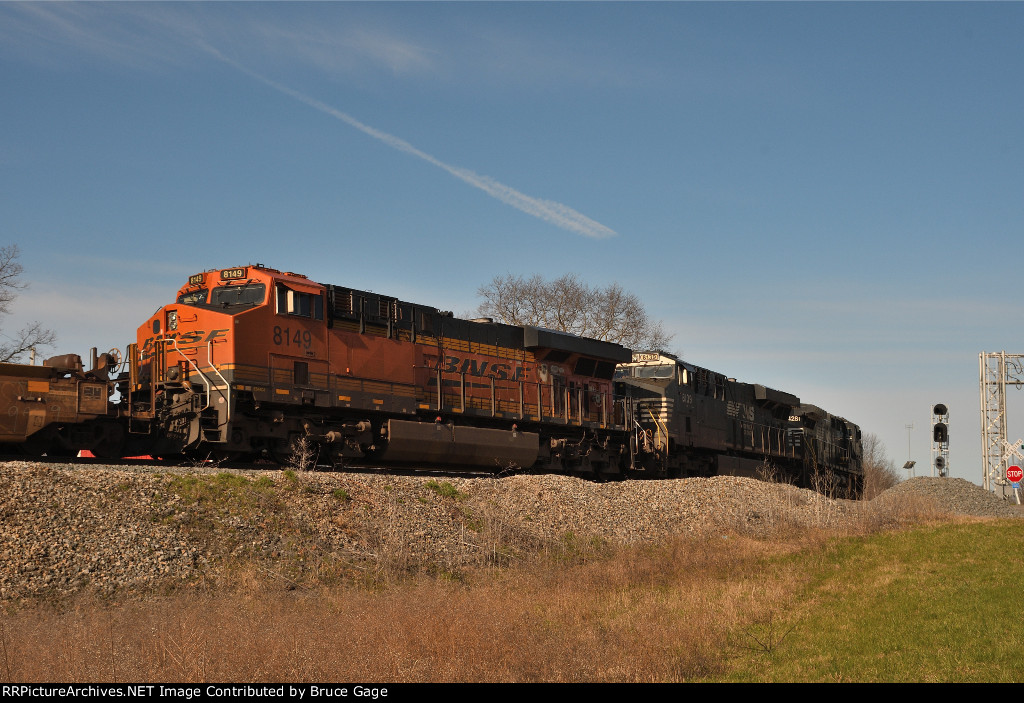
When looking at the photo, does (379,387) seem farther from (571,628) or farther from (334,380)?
(571,628)

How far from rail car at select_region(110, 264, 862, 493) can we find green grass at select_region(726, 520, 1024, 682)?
8277mm

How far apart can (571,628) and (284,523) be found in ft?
15.0

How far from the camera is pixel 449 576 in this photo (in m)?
13.1

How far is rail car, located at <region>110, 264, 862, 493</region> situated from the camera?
16.9 meters

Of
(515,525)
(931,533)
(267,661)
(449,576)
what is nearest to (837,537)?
(931,533)

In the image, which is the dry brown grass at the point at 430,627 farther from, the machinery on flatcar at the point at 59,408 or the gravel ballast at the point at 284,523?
the machinery on flatcar at the point at 59,408

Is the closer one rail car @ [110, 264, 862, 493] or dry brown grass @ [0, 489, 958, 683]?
dry brown grass @ [0, 489, 958, 683]

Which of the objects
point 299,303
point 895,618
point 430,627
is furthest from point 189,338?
point 895,618

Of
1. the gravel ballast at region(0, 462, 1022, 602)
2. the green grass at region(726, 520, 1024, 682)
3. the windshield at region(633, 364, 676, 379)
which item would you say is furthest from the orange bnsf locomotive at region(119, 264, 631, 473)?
the green grass at region(726, 520, 1024, 682)

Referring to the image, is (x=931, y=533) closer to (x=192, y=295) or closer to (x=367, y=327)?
(x=367, y=327)

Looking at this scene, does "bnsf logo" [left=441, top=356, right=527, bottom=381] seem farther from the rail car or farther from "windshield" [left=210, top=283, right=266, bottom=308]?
"windshield" [left=210, top=283, right=266, bottom=308]

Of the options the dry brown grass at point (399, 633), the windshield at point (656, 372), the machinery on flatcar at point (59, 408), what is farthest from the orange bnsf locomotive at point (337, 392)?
the dry brown grass at point (399, 633)

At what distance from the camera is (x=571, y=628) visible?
10.7 meters

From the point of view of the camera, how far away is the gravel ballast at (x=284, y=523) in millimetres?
11172
